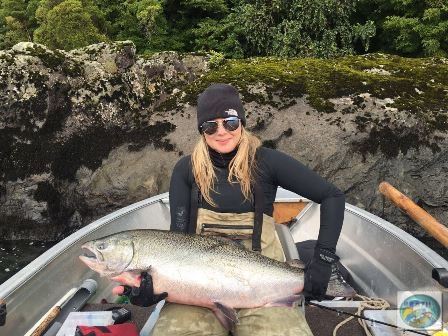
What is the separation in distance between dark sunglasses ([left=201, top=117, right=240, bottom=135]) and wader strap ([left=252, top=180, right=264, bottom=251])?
425mm

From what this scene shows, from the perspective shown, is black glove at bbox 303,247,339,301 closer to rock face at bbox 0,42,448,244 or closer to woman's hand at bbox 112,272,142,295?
woman's hand at bbox 112,272,142,295

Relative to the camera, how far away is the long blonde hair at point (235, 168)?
3150 millimetres

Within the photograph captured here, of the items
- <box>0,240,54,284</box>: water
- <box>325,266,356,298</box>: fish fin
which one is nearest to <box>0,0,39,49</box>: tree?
<box>0,240,54,284</box>: water

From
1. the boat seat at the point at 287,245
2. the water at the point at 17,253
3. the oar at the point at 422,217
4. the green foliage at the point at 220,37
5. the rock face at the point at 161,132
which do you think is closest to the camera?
the oar at the point at 422,217

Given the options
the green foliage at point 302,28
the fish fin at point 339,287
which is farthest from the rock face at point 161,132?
the green foliage at point 302,28

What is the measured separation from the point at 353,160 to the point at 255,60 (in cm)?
414

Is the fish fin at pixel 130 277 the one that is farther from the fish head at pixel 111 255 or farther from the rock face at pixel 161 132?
the rock face at pixel 161 132

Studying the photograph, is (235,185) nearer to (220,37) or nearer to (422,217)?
(422,217)

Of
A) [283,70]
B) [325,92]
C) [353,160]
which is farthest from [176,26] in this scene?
[353,160]

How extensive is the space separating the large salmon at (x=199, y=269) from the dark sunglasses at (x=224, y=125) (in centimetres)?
77

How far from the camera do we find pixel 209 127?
10.2 ft

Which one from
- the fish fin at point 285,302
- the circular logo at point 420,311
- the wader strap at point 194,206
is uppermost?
the wader strap at point 194,206

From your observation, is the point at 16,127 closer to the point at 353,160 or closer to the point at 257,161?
the point at 353,160

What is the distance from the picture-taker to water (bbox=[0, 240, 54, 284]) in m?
8.48
